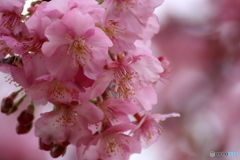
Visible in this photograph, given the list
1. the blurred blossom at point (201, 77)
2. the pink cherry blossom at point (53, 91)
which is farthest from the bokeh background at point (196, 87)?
the pink cherry blossom at point (53, 91)

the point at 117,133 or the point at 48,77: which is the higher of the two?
the point at 48,77

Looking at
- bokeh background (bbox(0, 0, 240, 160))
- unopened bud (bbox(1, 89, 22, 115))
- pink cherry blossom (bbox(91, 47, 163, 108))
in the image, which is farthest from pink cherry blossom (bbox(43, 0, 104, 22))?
bokeh background (bbox(0, 0, 240, 160))

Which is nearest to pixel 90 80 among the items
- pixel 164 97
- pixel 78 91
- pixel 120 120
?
pixel 78 91

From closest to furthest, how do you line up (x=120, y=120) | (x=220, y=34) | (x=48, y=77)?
(x=48, y=77) < (x=120, y=120) < (x=220, y=34)

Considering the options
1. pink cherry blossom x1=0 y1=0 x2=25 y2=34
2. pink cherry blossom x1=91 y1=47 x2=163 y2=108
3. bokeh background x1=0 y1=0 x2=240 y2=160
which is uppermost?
pink cherry blossom x1=0 y1=0 x2=25 y2=34

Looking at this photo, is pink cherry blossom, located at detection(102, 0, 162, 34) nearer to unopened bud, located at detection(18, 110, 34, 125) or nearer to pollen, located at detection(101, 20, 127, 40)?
pollen, located at detection(101, 20, 127, 40)

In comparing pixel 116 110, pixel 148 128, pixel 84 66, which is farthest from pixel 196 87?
pixel 84 66

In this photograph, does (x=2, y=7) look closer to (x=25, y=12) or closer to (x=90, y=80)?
(x=25, y=12)
